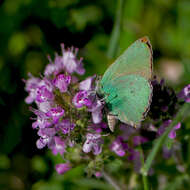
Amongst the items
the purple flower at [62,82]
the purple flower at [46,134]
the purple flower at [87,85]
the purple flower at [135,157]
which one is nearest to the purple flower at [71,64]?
the purple flower at [87,85]

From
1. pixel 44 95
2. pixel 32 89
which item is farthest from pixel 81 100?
pixel 32 89

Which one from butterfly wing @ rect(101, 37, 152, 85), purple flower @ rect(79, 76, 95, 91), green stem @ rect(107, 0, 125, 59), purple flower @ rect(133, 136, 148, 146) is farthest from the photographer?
green stem @ rect(107, 0, 125, 59)

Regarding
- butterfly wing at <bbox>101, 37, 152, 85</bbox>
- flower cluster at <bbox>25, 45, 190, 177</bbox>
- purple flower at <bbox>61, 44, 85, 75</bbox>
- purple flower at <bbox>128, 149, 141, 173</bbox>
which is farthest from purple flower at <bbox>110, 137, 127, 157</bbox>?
purple flower at <bbox>61, 44, 85, 75</bbox>

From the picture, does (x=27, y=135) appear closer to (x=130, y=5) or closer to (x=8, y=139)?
(x=8, y=139)

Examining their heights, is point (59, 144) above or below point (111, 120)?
below

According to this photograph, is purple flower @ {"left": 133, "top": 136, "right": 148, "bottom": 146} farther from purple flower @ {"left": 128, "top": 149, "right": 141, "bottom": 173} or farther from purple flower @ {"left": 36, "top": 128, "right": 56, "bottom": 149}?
purple flower @ {"left": 36, "top": 128, "right": 56, "bottom": 149}

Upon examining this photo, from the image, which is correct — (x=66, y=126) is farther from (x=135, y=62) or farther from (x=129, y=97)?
(x=135, y=62)
